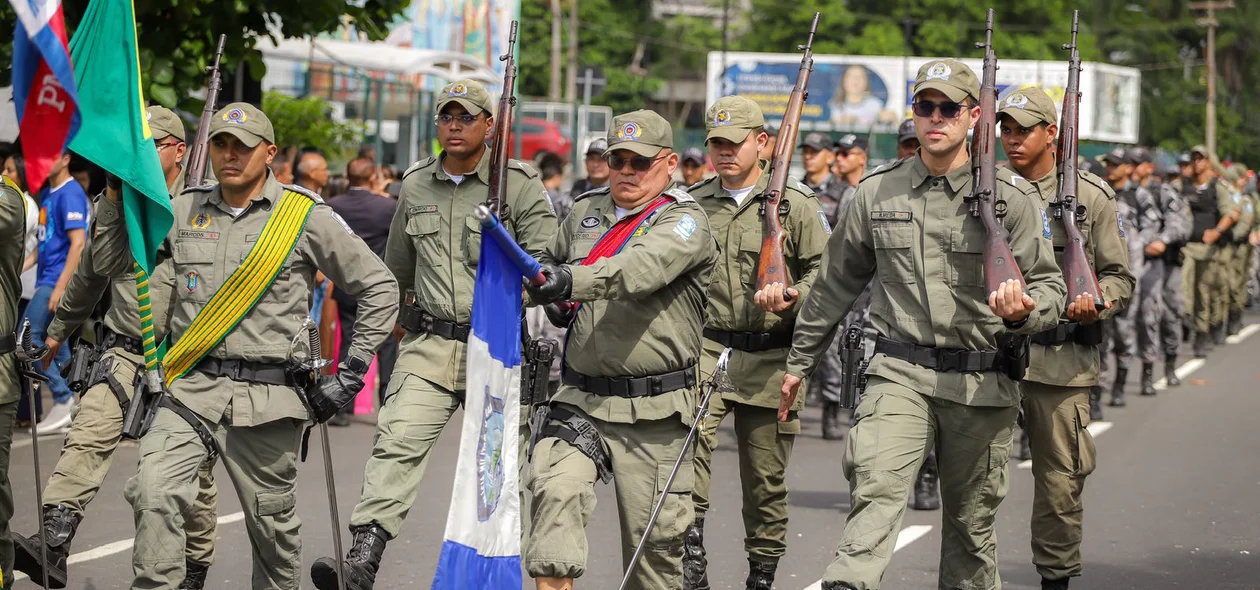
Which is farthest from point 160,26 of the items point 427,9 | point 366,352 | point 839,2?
point 839,2

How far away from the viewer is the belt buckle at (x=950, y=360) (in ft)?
19.4

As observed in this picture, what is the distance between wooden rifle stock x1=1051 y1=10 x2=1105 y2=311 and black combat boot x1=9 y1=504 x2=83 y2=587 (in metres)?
4.21

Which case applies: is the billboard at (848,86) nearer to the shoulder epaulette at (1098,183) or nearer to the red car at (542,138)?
the red car at (542,138)

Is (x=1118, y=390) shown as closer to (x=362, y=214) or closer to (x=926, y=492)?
(x=926, y=492)

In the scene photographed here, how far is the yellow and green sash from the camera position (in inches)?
242

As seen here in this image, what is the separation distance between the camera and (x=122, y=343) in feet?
25.1

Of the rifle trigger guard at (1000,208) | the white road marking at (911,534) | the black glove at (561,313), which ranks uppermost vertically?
the rifle trigger guard at (1000,208)

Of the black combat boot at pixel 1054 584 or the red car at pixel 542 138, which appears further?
the red car at pixel 542 138

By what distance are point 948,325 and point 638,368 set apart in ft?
3.47

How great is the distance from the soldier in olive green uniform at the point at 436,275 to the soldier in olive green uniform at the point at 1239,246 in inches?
536

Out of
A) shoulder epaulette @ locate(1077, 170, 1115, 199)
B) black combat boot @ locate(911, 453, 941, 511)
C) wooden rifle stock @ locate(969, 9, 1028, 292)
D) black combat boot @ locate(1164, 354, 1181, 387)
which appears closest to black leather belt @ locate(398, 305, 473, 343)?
wooden rifle stock @ locate(969, 9, 1028, 292)

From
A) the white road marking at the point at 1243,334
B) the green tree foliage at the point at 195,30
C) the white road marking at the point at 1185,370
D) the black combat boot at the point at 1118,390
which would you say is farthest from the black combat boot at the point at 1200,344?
the green tree foliage at the point at 195,30

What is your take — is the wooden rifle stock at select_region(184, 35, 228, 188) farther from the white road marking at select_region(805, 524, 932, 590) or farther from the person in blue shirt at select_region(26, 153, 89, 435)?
the white road marking at select_region(805, 524, 932, 590)

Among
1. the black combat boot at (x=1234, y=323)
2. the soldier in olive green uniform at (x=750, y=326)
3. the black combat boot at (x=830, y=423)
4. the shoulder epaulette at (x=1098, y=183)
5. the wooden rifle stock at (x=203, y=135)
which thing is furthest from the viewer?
the black combat boot at (x=1234, y=323)
